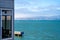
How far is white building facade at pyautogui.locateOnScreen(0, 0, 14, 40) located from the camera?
560 cm

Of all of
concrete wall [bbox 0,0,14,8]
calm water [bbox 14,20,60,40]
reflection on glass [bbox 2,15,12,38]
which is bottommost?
calm water [bbox 14,20,60,40]

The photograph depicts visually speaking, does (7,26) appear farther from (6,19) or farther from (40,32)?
(40,32)

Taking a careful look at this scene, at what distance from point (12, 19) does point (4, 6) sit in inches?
24.2

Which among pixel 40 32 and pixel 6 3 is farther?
pixel 40 32

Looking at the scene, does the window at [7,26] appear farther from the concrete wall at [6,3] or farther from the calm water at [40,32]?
the calm water at [40,32]

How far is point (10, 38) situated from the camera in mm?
5859

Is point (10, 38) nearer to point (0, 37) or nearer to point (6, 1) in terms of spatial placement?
point (0, 37)

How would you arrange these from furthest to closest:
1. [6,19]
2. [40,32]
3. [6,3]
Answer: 1. [40,32]
2. [6,19]
3. [6,3]

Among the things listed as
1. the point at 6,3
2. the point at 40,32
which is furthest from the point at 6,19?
the point at 40,32

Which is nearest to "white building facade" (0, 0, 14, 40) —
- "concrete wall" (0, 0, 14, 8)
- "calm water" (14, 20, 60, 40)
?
"concrete wall" (0, 0, 14, 8)

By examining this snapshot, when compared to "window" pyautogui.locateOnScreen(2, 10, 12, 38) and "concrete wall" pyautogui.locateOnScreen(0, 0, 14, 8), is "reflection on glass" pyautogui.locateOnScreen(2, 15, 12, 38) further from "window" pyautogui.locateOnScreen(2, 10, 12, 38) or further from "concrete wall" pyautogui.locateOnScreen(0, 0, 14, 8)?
"concrete wall" pyautogui.locateOnScreen(0, 0, 14, 8)

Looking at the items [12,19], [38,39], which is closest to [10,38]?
[12,19]

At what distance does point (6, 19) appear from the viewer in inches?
231

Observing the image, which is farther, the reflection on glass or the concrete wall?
the reflection on glass
